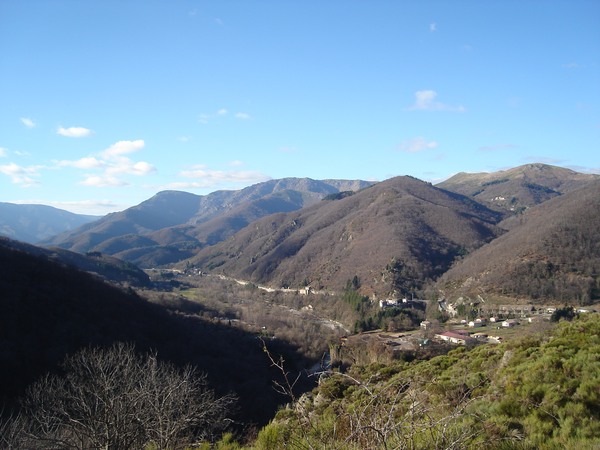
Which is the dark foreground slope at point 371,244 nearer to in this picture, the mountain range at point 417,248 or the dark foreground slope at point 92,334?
the mountain range at point 417,248

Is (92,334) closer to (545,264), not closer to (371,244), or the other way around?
(545,264)

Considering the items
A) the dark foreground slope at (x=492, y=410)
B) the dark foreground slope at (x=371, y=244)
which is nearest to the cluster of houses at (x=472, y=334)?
the dark foreground slope at (x=371, y=244)

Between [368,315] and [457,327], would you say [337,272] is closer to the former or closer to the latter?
[368,315]

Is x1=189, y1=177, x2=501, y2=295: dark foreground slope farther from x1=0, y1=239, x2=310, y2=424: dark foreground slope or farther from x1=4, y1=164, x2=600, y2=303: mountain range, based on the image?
x1=0, y1=239, x2=310, y2=424: dark foreground slope

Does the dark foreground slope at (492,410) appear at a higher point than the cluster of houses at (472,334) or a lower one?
higher

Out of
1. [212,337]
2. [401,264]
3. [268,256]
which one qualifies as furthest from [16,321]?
[268,256]

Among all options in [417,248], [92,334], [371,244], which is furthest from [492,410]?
[371,244]

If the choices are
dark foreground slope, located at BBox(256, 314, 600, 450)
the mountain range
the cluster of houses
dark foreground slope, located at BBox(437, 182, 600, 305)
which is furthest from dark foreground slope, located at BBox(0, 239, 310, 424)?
the mountain range
